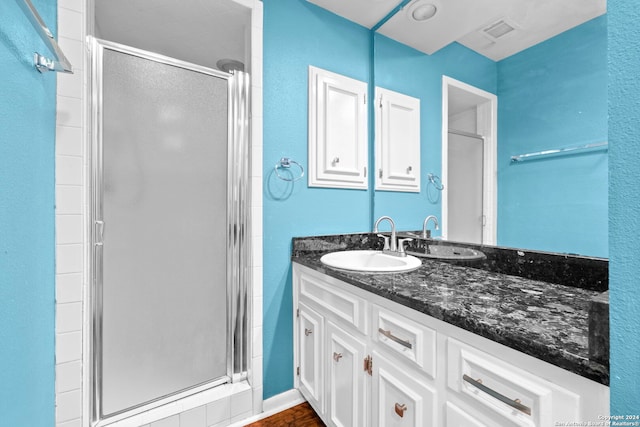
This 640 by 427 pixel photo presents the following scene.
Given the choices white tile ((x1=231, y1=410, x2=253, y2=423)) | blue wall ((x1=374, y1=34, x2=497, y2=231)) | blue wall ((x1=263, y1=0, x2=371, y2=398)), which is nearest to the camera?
blue wall ((x1=374, y1=34, x2=497, y2=231))

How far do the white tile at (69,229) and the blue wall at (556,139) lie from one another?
5.45 ft

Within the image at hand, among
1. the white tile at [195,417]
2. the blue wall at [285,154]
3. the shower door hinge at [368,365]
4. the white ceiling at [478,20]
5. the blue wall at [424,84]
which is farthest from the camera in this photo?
the blue wall at [285,154]

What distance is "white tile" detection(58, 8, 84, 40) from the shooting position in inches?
41.3

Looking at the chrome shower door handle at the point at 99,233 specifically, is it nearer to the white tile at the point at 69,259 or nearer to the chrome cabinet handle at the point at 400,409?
the white tile at the point at 69,259

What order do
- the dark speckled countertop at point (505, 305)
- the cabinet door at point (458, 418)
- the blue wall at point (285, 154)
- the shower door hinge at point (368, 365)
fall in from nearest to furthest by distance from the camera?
the dark speckled countertop at point (505, 305) < the cabinet door at point (458, 418) < the shower door hinge at point (368, 365) < the blue wall at point (285, 154)

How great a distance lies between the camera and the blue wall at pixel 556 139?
2.47ft

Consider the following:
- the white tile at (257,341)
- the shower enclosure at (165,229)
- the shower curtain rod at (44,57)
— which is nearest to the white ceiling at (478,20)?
the shower enclosure at (165,229)

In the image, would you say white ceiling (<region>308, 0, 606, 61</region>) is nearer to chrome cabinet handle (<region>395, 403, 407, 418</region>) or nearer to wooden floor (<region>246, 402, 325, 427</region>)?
chrome cabinet handle (<region>395, 403, 407, 418</region>)

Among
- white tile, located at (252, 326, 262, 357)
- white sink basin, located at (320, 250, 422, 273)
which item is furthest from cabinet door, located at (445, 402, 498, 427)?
white tile, located at (252, 326, 262, 357)

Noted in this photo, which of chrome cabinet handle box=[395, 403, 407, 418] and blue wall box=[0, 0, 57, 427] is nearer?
blue wall box=[0, 0, 57, 427]

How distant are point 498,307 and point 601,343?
28 centimetres

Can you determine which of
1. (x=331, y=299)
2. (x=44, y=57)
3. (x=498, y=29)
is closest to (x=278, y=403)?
(x=331, y=299)

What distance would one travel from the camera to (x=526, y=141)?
0.91 m

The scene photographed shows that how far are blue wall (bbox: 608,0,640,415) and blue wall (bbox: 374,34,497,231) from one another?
0.70 meters
